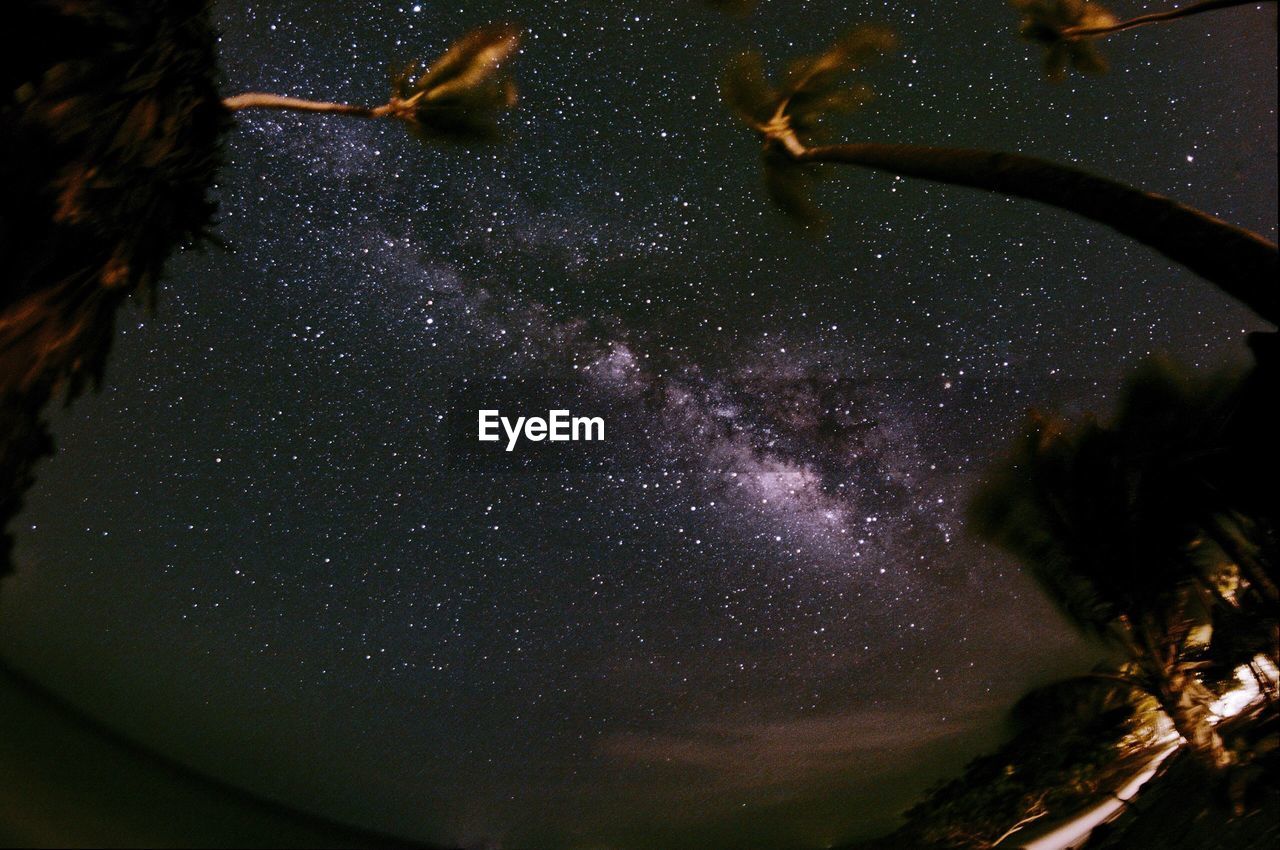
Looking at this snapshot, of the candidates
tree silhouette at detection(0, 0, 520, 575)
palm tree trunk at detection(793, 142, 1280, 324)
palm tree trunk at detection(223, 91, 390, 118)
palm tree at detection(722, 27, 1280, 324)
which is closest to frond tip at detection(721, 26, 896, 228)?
palm tree at detection(722, 27, 1280, 324)

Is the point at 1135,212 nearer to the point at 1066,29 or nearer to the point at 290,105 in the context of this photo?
the point at 1066,29

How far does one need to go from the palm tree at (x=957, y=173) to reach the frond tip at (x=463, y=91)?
150cm

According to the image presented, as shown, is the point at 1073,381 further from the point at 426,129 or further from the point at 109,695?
the point at 109,695

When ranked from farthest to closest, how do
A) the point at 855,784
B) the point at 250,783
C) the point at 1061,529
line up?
the point at 250,783 → the point at 855,784 → the point at 1061,529

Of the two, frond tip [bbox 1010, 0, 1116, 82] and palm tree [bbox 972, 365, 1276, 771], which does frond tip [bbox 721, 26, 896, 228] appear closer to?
frond tip [bbox 1010, 0, 1116, 82]

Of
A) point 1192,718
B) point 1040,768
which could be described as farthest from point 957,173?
point 1040,768

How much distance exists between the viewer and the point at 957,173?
114 inches

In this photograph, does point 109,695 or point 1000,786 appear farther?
point 109,695

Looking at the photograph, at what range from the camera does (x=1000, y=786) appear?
7727 millimetres

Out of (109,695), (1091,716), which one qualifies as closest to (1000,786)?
(1091,716)

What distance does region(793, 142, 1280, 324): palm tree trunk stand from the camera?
2.21m

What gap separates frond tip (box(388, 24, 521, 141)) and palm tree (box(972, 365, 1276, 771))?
5.07 m

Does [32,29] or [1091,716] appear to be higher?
[32,29]

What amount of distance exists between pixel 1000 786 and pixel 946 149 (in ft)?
25.8
